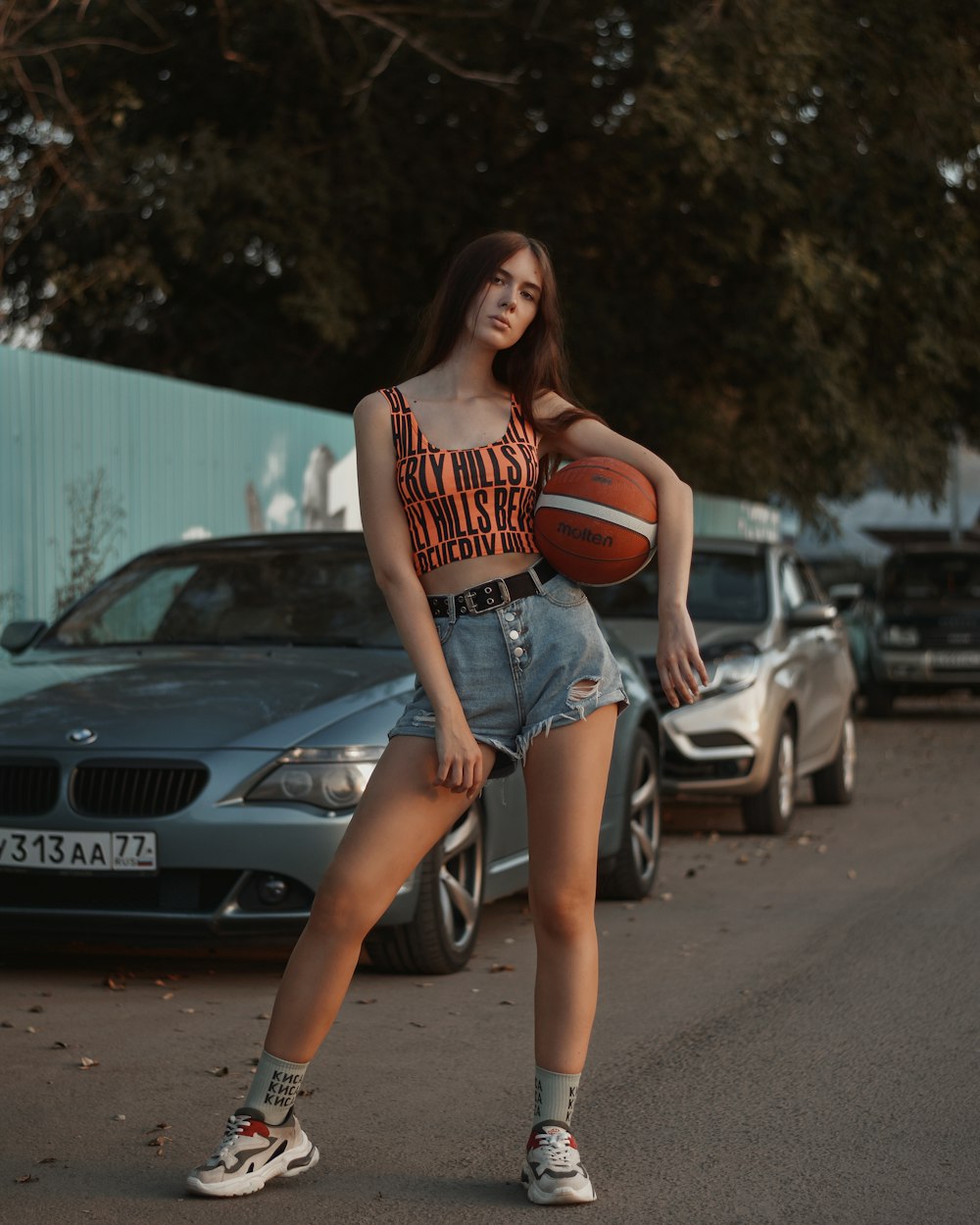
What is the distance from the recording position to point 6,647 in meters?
7.63

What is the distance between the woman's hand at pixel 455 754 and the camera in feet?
12.8

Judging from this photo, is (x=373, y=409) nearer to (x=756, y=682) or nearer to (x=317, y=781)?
(x=317, y=781)

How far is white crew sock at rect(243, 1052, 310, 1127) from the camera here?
13.1 ft

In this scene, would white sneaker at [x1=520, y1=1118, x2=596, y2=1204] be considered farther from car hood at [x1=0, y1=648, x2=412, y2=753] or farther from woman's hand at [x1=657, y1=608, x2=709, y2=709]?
car hood at [x1=0, y1=648, x2=412, y2=753]

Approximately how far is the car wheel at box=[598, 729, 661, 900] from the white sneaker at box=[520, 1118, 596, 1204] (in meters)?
3.96

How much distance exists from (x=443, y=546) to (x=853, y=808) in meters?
8.26

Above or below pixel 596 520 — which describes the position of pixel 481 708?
below

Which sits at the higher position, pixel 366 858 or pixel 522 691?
pixel 522 691

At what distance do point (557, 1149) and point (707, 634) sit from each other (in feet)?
22.1

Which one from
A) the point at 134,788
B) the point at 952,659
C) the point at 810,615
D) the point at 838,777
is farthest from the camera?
the point at 952,659

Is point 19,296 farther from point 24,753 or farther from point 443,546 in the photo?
point 443,546

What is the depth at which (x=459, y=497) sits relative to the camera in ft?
13.1

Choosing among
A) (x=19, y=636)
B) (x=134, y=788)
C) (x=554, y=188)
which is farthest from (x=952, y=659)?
(x=134, y=788)

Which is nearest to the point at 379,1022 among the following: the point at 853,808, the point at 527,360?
the point at 527,360
